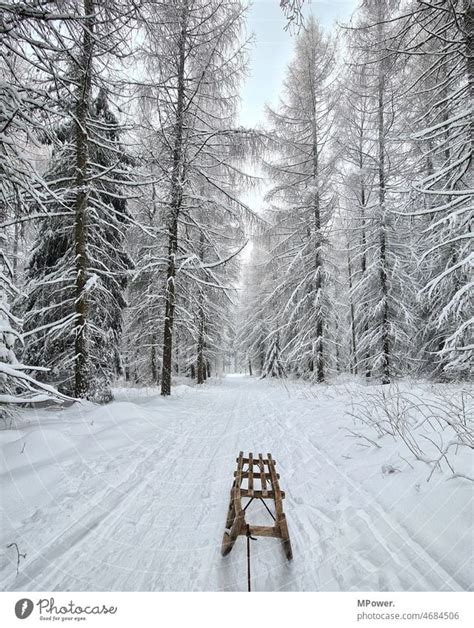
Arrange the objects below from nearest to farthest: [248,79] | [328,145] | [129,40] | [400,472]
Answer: [400,472]
[129,40]
[248,79]
[328,145]

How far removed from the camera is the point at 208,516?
2389 mm

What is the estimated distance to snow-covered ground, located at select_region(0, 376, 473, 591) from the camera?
170cm

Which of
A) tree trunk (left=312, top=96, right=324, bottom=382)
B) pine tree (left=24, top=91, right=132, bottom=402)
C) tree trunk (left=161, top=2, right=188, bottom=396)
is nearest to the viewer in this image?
pine tree (left=24, top=91, right=132, bottom=402)

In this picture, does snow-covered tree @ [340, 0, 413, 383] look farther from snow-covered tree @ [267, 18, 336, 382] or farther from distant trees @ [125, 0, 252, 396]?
distant trees @ [125, 0, 252, 396]

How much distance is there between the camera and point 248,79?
7551 millimetres

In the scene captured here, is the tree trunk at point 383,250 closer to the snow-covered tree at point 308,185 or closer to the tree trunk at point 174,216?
the snow-covered tree at point 308,185

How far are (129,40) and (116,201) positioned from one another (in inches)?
192

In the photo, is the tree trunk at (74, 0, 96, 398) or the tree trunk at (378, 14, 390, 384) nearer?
the tree trunk at (74, 0, 96, 398)

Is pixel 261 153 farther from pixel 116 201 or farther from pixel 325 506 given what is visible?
pixel 325 506

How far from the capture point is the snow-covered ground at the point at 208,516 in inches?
67.0

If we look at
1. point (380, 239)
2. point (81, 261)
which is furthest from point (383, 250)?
point (81, 261)

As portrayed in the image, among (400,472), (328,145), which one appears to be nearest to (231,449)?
(400,472)
